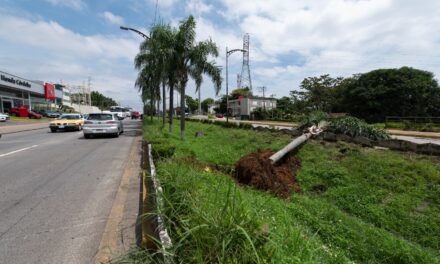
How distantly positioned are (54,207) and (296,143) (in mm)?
8121

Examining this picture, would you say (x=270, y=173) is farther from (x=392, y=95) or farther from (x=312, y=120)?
(x=392, y=95)

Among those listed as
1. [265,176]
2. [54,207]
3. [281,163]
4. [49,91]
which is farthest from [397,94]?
[49,91]

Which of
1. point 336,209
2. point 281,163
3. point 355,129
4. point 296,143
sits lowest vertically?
point 336,209

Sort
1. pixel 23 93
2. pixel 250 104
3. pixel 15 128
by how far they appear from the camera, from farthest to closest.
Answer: pixel 250 104 < pixel 23 93 < pixel 15 128

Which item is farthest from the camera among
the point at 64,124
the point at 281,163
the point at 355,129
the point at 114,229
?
the point at 64,124

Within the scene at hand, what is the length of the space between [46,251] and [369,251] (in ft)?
15.5

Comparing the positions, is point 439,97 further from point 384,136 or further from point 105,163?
point 105,163

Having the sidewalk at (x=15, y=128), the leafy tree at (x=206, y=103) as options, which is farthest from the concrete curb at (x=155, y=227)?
the leafy tree at (x=206, y=103)

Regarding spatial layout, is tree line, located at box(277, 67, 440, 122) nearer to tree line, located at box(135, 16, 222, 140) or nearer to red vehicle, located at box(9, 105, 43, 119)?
tree line, located at box(135, 16, 222, 140)

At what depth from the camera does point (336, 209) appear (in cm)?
632

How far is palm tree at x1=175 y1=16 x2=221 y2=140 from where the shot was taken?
16750 millimetres

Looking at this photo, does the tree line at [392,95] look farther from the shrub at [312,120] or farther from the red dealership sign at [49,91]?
the red dealership sign at [49,91]

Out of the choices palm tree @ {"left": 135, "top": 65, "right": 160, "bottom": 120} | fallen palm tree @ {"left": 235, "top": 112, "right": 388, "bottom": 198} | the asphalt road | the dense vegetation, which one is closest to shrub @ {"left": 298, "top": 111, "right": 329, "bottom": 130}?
fallen palm tree @ {"left": 235, "top": 112, "right": 388, "bottom": 198}

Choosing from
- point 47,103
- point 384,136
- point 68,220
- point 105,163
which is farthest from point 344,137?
point 47,103
